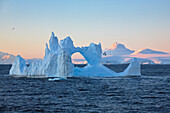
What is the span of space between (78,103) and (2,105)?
5.50 m

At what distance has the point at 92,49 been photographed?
50844mm

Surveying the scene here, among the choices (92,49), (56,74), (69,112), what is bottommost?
(69,112)

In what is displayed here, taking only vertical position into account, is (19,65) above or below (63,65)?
above

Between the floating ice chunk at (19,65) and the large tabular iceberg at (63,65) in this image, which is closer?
the large tabular iceberg at (63,65)

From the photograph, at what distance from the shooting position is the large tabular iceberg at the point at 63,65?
45219mm

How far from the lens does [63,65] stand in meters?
44.1

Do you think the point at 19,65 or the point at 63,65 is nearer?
the point at 63,65

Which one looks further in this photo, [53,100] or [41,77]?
[41,77]

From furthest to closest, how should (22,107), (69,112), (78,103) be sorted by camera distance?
(78,103)
(22,107)
(69,112)

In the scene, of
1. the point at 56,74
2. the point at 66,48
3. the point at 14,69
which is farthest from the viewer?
the point at 14,69

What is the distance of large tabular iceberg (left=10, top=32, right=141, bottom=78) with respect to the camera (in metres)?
45.2

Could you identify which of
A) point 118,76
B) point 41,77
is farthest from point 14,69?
point 118,76

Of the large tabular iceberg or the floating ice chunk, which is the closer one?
the large tabular iceberg

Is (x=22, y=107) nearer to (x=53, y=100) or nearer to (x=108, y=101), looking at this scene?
(x=53, y=100)
